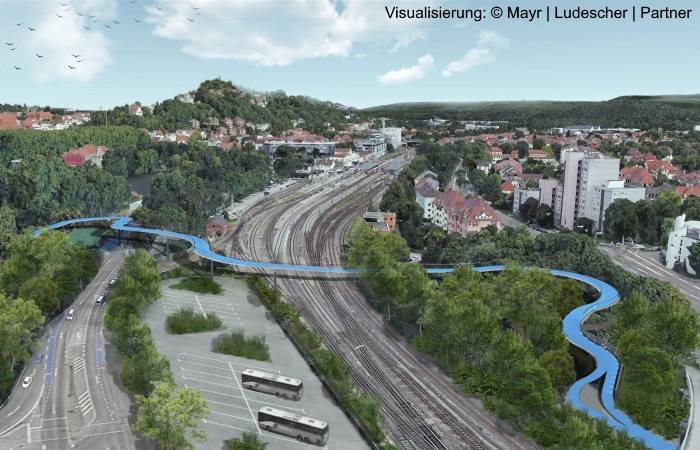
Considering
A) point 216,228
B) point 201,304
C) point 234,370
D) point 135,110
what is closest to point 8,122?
point 135,110

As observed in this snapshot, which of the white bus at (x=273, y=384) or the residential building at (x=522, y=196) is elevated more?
the residential building at (x=522, y=196)

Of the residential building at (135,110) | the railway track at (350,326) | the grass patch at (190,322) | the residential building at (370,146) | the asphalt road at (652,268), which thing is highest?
the residential building at (135,110)

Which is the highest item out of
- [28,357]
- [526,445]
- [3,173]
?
[3,173]

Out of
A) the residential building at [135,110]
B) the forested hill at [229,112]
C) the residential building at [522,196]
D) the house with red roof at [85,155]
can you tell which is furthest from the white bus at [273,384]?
the residential building at [135,110]

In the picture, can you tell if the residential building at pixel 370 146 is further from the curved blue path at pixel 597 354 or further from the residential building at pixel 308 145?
the curved blue path at pixel 597 354

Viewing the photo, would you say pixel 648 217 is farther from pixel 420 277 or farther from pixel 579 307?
pixel 420 277

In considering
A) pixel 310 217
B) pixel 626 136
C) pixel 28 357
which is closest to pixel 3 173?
pixel 310 217
